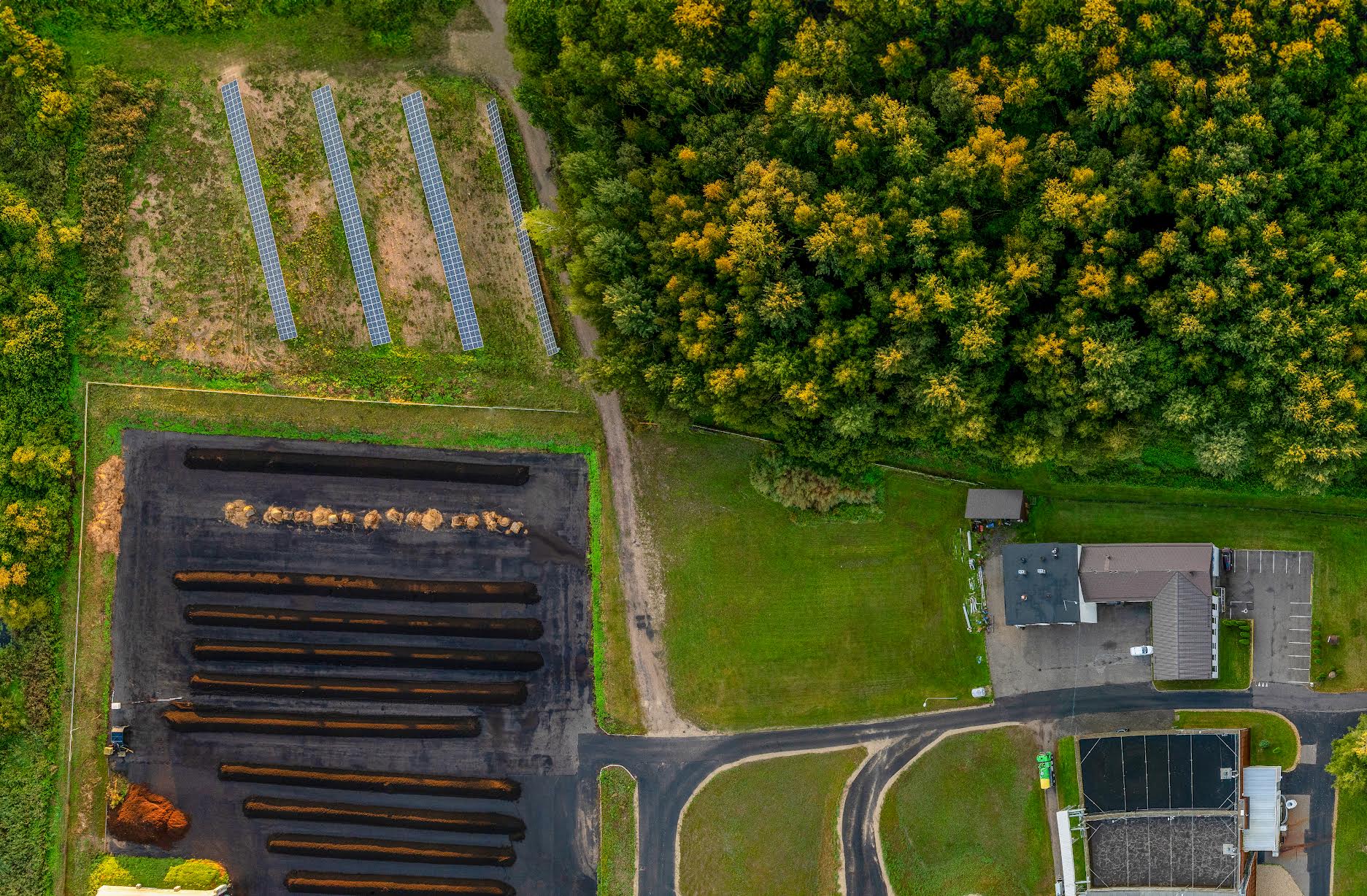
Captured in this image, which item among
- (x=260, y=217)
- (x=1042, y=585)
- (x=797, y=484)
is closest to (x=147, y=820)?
(x=260, y=217)

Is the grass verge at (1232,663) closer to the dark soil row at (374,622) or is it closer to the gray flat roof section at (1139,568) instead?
the gray flat roof section at (1139,568)

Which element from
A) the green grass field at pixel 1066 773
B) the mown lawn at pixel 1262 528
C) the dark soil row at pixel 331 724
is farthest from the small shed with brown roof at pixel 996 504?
the dark soil row at pixel 331 724

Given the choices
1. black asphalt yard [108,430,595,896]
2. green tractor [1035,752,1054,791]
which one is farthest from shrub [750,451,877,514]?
green tractor [1035,752,1054,791]

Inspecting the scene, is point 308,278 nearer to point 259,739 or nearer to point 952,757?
point 259,739

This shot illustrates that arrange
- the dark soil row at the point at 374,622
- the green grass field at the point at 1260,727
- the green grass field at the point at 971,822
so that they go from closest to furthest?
the green grass field at the point at 1260,727 → the green grass field at the point at 971,822 → the dark soil row at the point at 374,622

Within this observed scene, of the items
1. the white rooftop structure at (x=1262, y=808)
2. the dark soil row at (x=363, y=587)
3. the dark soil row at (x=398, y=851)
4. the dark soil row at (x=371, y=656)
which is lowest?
the dark soil row at (x=398, y=851)

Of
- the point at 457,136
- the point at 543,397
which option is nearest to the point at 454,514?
the point at 543,397

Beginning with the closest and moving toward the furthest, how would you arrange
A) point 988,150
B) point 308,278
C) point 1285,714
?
point 988,150 < point 1285,714 < point 308,278
